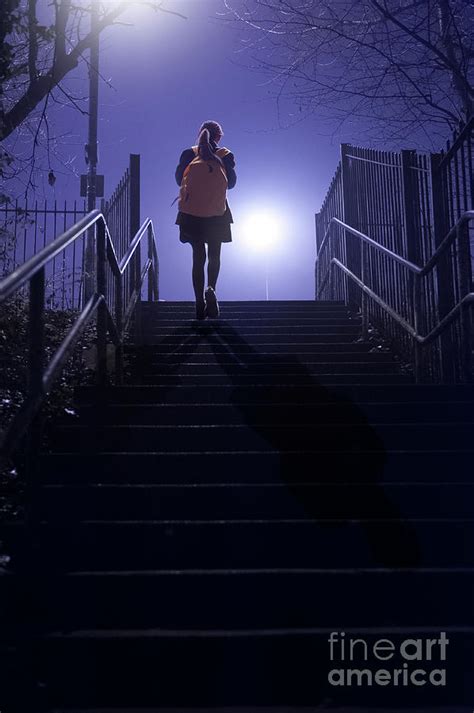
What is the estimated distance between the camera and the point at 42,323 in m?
3.70

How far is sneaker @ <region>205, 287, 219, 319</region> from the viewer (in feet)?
24.2

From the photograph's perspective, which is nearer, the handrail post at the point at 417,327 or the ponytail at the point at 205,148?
the handrail post at the point at 417,327

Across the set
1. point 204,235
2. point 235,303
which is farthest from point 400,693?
point 235,303

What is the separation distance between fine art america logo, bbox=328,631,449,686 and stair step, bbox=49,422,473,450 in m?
1.46

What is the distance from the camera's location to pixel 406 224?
6773mm

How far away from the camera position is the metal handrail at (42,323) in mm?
3203

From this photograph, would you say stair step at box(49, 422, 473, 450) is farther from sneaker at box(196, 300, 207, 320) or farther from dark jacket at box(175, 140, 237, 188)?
dark jacket at box(175, 140, 237, 188)

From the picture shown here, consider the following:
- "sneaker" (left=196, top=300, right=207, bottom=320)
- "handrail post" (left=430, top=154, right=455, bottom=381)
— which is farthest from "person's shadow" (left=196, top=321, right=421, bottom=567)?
"sneaker" (left=196, top=300, right=207, bottom=320)

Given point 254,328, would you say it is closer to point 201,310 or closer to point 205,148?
point 201,310

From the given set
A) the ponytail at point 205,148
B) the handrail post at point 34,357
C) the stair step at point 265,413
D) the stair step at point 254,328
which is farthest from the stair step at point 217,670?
the ponytail at point 205,148

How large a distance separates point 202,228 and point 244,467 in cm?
367

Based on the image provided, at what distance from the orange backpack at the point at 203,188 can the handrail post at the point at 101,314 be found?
6.35 feet

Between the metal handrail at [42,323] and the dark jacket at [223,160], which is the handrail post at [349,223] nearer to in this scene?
the dark jacket at [223,160]

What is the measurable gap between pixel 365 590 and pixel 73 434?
1880 mm
